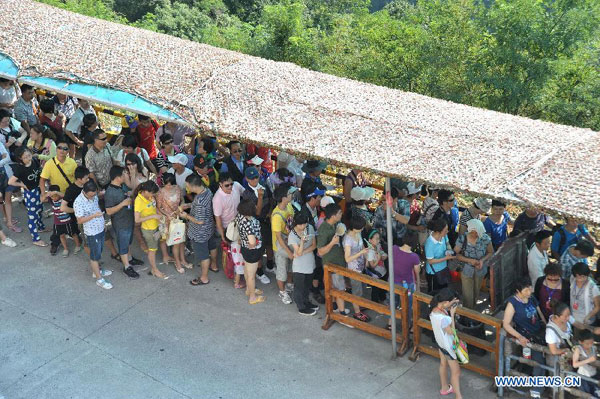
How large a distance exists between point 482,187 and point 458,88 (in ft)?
28.5

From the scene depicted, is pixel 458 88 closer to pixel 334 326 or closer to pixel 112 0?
pixel 334 326

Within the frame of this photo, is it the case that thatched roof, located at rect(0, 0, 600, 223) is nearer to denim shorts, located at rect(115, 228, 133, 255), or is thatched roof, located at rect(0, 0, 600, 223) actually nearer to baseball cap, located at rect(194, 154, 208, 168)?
baseball cap, located at rect(194, 154, 208, 168)

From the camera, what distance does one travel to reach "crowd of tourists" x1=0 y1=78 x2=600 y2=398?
816 cm

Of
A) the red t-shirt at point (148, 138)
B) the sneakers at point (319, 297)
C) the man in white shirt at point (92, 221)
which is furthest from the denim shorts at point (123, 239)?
the sneakers at point (319, 297)

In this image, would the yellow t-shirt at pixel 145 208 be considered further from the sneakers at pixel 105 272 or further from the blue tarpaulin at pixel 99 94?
the blue tarpaulin at pixel 99 94

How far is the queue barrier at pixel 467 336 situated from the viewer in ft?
26.5

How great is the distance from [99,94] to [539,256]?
5.92 m

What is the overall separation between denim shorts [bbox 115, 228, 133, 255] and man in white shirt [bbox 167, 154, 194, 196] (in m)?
0.92

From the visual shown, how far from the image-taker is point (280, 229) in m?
9.49

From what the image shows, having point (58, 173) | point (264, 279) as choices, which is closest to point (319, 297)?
point (264, 279)

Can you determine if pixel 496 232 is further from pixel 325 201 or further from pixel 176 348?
pixel 176 348

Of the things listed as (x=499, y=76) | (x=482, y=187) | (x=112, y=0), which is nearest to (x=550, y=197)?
(x=482, y=187)

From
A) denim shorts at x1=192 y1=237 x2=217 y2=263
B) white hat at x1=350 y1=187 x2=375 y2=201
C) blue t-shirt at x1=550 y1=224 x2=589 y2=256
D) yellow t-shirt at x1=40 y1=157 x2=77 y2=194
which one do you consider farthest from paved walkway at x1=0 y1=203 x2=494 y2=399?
blue t-shirt at x1=550 y1=224 x2=589 y2=256

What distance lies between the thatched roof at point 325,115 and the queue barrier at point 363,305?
Result: 1411 millimetres
